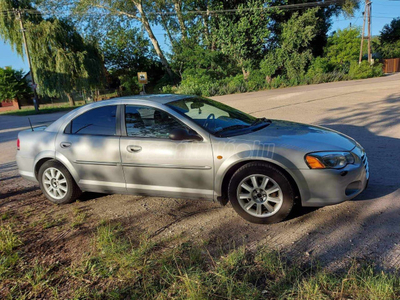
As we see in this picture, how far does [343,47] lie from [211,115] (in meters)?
36.6

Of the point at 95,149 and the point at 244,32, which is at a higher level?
the point at 244,32

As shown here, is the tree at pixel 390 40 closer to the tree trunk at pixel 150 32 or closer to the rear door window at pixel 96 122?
the tree trunk at pixel 150 32

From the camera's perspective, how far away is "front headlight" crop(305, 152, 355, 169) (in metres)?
3.38

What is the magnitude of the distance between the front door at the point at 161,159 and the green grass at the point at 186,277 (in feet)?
2.61

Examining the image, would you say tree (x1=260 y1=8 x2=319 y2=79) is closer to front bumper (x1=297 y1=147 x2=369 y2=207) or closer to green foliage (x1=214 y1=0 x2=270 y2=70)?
green foliage (x1=214 y1=0 x2=270 y2=70)

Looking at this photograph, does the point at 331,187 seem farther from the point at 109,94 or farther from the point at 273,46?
the point at 109,94

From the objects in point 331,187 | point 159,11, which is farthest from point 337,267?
point 159,11

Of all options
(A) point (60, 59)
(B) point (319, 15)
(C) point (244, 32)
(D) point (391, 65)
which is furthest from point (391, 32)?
(A) point (60, 59)

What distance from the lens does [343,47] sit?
35562 millimetres

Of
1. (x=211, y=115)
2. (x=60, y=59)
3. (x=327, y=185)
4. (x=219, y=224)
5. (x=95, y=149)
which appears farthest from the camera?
(x=60, y=59)

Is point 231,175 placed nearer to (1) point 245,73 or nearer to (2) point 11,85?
(1) point 245,73

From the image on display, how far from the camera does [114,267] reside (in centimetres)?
285

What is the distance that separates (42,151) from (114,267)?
8.23ft

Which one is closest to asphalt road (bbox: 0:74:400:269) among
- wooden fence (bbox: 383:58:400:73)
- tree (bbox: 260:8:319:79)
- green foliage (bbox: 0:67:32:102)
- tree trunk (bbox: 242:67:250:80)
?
tree (bbox: 260:8:319:79)
